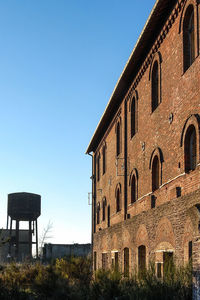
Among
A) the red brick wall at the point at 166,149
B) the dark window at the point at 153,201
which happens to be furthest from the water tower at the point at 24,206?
the dark window at the point at 153,201

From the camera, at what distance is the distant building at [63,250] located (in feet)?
143

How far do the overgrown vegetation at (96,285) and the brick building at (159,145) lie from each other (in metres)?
0.88

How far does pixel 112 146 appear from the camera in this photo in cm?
2317

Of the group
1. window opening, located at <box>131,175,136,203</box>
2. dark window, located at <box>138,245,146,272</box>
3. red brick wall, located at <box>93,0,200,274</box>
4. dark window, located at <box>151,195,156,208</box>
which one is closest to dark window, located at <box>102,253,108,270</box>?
red brick wall, located at <box>93,0,200,274</box>

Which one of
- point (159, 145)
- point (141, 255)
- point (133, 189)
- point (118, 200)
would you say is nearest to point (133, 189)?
point (133, 189)

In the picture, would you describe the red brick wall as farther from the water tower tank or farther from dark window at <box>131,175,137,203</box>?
the water tower tank

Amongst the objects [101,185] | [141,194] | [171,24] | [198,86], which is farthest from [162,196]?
[101,185]

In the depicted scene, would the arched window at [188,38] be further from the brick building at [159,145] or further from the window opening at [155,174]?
the window opening at [155,174]

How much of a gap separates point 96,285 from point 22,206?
2466 centimetres

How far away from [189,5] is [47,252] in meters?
34.6

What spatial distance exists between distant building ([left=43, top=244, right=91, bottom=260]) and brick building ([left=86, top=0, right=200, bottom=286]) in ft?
72.5

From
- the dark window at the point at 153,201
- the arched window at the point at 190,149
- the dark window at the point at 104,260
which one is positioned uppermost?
the arched window at the point at 190,149

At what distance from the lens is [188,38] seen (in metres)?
12.8

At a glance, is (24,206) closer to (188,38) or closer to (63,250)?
(63,250)
